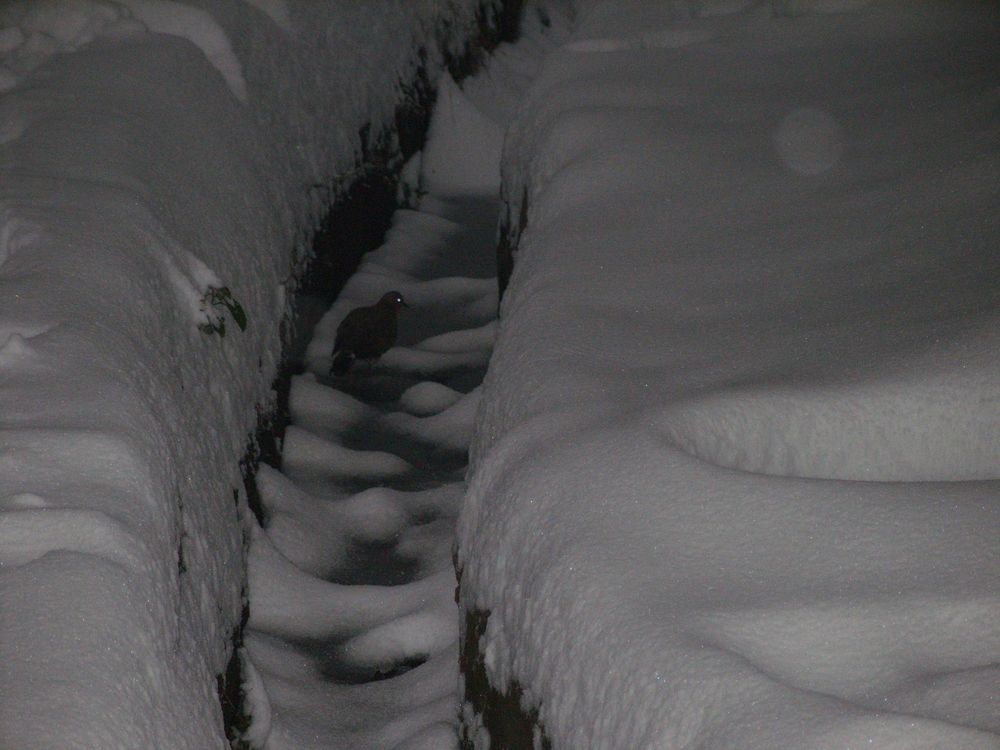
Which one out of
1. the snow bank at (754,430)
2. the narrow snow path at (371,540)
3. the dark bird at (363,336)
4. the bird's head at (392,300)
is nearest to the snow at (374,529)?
the narrow snow path at (371,540)

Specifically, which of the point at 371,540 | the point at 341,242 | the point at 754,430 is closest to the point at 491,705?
the point at 754,430

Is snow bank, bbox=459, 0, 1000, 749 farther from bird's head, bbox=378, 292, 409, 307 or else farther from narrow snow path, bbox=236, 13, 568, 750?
bird's head, bbox=378, 292, 409, 307

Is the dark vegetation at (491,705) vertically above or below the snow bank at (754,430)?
below

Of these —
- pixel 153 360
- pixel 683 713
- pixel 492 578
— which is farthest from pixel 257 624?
pixel 683 713

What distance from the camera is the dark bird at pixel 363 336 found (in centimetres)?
428

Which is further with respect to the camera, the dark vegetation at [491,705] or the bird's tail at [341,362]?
the bird's tail at [341,362]

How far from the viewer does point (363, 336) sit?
427cm

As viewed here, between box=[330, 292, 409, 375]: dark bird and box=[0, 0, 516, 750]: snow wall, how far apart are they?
0.31m

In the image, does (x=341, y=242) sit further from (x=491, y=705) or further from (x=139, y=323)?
(x=491, y=705)

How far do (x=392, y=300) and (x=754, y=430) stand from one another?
2.78 metres

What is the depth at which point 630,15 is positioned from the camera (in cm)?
518

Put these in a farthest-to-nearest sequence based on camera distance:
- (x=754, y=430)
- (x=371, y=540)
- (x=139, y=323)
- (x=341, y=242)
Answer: (x=341, y=242)
(x=371, y=540)
(x=139, y=323)
(x=754, y=430)

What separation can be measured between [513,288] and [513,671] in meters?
1.50

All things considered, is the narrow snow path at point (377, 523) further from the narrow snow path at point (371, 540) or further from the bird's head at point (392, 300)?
the bird's head at point (392, 300)
